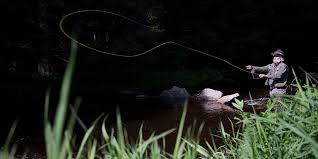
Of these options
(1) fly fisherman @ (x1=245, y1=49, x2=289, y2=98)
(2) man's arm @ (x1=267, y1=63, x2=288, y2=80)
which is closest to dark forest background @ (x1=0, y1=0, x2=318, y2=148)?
(1) fly fisherman @ (x1=245, y1=49, x2=289, y2=98)

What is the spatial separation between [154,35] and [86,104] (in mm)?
7180

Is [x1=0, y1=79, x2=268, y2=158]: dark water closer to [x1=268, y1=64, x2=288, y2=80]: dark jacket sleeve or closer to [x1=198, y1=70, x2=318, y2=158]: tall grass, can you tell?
[x1=268, y1=64, x2=288, y2=80]: dark jacket sleeve

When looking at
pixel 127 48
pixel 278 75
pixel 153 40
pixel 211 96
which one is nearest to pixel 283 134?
pixel 278 75

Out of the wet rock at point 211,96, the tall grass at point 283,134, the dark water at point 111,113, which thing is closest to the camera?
the tall grass at point 283,134

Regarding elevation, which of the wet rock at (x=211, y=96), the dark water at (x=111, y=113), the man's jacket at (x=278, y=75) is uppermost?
the man's jacket at (x=278, y=75)

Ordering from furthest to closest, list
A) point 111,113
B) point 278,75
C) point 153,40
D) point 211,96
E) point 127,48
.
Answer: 1. point 153,40
2. point 127,48
3. point 211,96
4. point 111,113
5. point 278,75

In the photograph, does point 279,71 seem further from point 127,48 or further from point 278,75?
point 127,48

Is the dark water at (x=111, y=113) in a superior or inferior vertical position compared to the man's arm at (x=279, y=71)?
inferior

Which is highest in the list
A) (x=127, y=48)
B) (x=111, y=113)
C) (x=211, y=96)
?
(x=127, y=48)

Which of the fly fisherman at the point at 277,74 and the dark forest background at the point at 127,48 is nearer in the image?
the fly fisherman at the point at 277,74

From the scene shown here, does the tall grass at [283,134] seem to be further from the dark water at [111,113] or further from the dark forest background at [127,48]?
the dark forest background at [127,48]

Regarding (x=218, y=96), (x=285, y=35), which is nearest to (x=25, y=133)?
(x=218, y=96)

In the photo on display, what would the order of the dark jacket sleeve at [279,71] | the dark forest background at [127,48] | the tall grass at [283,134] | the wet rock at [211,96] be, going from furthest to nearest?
the dark forest background at [127,48] → the wet rock at [211,96] → the dark jacket sleeve at [279,71] → the tall grass at [283,134]

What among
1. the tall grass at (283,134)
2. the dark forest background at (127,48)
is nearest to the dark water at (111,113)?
the dark forest background at (127,48)
